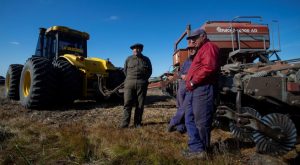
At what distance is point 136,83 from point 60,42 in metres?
4.56

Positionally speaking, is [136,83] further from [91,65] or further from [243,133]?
[91,65]

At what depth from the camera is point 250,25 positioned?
21.0 ft

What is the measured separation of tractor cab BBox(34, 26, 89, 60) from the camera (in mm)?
8266

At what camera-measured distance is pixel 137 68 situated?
4.98 meters

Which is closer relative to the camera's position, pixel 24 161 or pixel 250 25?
pixel 24 161

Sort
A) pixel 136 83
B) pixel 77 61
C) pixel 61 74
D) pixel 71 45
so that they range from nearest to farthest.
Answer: pixel 136 83 < pixel 61 74 < pixel 77 61 < pixel 71 45

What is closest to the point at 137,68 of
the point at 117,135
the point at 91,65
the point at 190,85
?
the point at 117,135

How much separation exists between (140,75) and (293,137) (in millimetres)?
2863

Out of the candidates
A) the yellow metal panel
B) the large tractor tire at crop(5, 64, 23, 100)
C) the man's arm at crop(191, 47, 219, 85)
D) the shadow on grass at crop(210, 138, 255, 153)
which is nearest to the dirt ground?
the shadow on grass at crop(210, 138, 255, 153)

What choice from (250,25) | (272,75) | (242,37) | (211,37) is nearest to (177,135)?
(272,75)

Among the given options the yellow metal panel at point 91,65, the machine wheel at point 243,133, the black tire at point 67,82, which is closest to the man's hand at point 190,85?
the machine wheel at point 243,133

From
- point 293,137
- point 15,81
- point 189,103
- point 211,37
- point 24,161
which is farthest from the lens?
point 15,81

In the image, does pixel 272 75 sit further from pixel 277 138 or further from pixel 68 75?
pixel 68 75

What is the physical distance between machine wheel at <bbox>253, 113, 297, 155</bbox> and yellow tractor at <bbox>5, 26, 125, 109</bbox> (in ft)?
12.1
